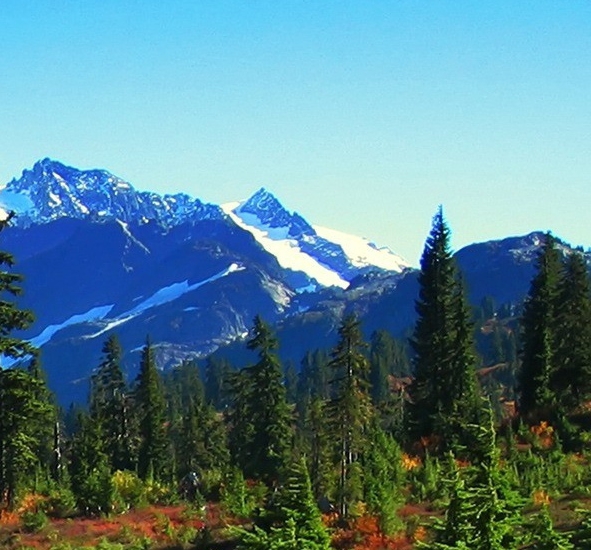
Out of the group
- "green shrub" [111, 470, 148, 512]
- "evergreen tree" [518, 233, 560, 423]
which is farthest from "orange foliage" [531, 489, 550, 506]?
"evergreen tree" [518, 233, 560, 423]

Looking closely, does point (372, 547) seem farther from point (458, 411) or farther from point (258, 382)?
point (258, 382)

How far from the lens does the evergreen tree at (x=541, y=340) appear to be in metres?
53.9

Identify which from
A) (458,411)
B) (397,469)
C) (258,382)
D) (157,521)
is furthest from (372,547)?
(258,382)

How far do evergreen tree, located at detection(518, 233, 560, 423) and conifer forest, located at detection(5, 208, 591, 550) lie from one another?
0.11m

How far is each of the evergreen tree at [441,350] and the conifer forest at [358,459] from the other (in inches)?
4.0

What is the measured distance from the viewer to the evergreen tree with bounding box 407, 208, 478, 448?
5150 centimetres

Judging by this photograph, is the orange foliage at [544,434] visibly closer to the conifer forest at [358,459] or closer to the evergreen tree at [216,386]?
the conifer forest at [358,459]

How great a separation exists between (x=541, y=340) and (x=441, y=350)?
7821 mm

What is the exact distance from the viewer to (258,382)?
5481 cm

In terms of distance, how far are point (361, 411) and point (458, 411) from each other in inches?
579

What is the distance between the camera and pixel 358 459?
1690 inches

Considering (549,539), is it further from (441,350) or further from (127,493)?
(441,350)

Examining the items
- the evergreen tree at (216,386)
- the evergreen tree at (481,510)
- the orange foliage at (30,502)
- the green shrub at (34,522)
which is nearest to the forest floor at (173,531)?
the green shrub at (34,522)

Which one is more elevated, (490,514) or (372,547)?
(490,514)
